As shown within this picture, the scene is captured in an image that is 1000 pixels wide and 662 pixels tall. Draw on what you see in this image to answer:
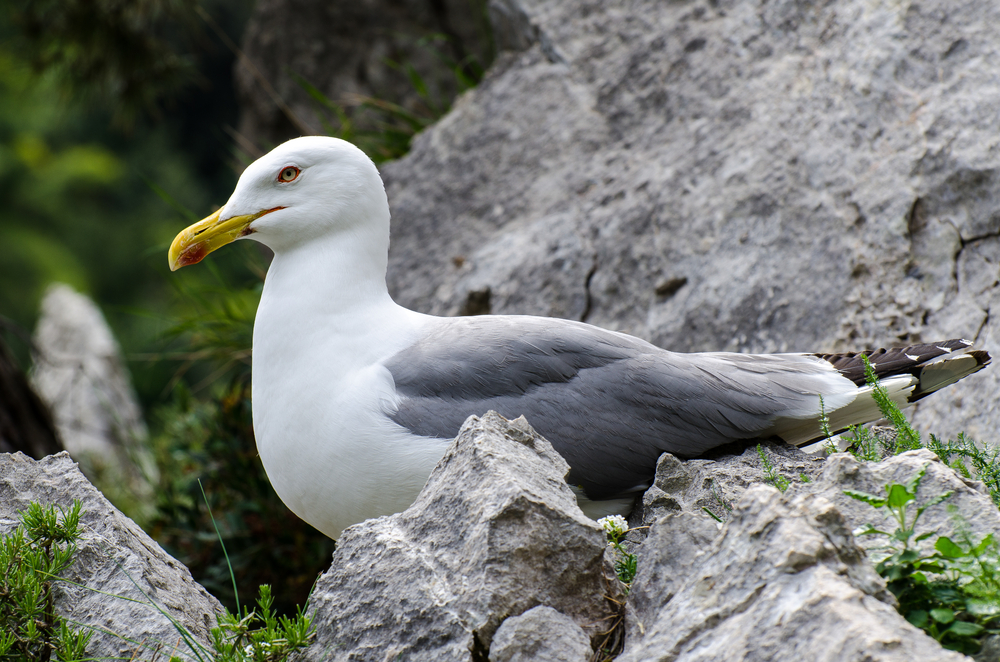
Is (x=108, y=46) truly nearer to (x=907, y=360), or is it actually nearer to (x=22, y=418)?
(x=22, y=418)

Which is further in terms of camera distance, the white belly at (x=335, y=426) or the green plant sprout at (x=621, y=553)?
the white belly at (x=335, y=426)

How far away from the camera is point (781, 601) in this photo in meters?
1.41

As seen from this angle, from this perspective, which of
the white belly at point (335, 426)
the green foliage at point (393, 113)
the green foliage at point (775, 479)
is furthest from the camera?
the green foliage at point (393, 113)

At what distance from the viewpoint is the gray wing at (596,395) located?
2.42m

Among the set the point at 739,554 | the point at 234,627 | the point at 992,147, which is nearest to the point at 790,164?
the point at 992,147

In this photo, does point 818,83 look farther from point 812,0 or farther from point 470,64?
point 470,64

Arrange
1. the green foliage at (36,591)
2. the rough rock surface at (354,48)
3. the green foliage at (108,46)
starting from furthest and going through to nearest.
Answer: the rough rock surface at (354,48)
the green foliage at (108,46)
the green foliage at (36,591)

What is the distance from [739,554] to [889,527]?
0.39 m

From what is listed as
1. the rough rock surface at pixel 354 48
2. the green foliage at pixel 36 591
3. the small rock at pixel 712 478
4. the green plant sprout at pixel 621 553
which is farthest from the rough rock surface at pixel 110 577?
the rough rock surface at pixel 354 48

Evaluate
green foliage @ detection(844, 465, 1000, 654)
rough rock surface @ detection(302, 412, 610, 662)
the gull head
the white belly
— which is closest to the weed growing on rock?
green foliage @ detection(844, 465, 1000, 654)

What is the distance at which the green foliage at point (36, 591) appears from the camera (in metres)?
1.82

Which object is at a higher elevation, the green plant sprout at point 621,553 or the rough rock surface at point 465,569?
the rough rock surface at point 465,569

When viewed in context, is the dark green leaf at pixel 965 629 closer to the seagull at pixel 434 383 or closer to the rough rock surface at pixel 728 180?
the seagull at pixel 434 383

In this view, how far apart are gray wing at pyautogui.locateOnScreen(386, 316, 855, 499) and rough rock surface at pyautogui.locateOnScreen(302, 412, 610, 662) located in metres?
0.54
